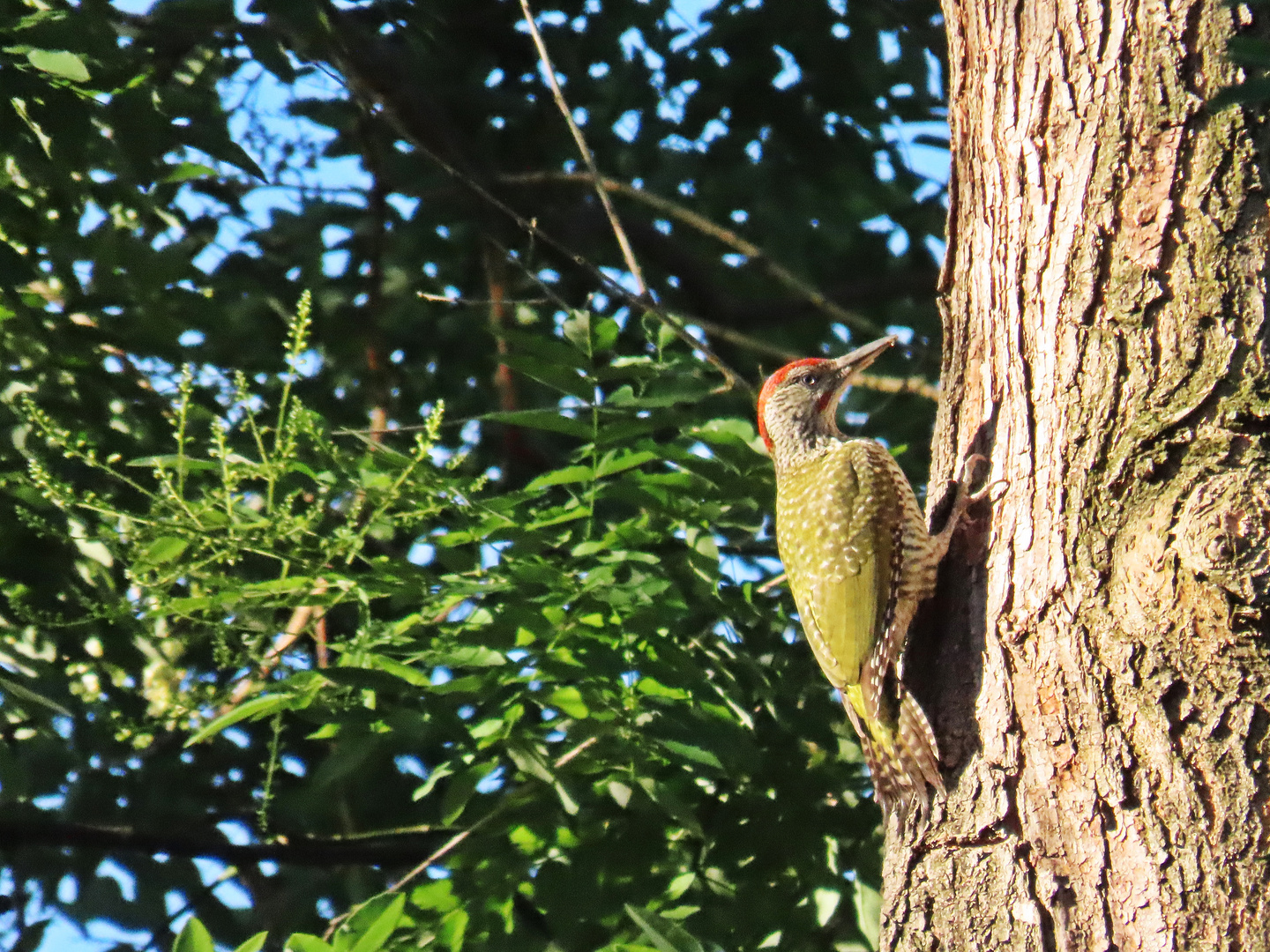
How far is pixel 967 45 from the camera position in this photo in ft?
9.84

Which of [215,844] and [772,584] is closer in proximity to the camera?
[772,584]

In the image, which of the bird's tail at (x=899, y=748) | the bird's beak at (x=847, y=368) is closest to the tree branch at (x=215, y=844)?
the bird's tail at (x=899, y=748)

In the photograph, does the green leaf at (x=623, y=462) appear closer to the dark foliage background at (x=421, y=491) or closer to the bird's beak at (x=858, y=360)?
the dark foliage background at (x=421, y=491)

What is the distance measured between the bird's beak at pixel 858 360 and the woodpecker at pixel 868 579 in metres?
0.17

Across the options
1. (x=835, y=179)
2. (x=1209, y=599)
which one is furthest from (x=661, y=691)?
(x=835, y=179)

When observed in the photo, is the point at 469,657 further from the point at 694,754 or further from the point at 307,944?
the point at 307,944

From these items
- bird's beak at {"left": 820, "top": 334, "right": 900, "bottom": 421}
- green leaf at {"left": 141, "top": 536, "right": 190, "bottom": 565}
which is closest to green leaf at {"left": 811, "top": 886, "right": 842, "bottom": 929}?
bird's beak at {"left": 820, "top": 334, "right": 900, "bottom": 421}

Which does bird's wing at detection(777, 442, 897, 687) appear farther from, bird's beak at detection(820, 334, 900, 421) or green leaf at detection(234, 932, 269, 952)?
green leaf at detection(234, 932, 269, 952)

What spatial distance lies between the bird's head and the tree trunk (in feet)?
4.83

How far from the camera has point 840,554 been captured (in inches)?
140

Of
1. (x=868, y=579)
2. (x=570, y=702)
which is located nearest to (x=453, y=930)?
(x=570, y=702)

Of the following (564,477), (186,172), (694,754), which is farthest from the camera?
(186,172)

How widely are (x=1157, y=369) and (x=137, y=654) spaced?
2.96 meters

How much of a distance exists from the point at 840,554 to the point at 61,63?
7.30 ft
